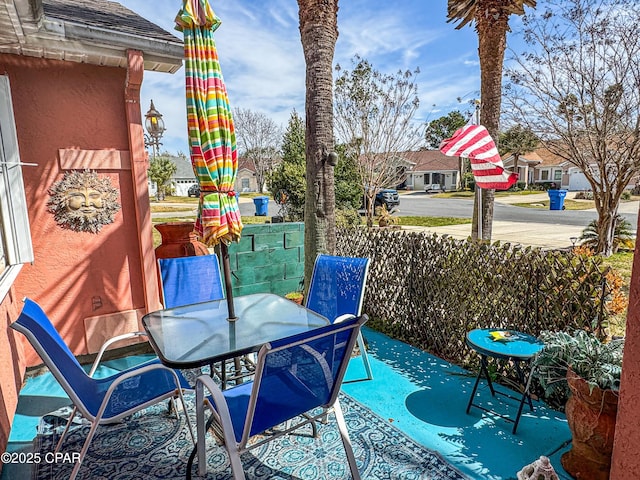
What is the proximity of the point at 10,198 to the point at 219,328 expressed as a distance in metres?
2.52

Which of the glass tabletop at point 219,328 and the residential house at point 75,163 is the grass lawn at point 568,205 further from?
the residential house at point 75,163

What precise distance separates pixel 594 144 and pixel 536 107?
1.48 metres

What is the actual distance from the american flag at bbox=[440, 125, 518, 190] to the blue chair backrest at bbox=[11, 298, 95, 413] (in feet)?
16.1

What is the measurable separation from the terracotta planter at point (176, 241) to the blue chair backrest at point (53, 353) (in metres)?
2.73

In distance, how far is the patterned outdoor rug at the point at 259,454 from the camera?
8.46 feet

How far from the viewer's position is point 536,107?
28.1 ft

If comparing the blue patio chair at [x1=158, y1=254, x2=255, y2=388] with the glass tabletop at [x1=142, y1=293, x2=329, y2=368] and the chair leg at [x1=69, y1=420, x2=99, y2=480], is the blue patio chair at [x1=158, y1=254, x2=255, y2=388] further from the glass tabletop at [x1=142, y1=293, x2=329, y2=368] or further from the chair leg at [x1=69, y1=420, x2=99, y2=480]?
the chair leg at [x1=69, y1=420, x2=99, y2=480]

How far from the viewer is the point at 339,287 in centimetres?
397

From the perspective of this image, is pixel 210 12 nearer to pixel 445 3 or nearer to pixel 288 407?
pixel 288 407

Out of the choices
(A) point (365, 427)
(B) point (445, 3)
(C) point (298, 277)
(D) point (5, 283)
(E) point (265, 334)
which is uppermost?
(B) point (445, 3)

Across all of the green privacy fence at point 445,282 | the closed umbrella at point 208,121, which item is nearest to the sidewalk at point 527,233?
the green privacy fence at point 445,282

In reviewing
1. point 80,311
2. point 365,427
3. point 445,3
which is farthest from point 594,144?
point 80,311

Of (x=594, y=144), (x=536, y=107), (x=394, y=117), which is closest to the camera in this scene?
(x=594, y=144)

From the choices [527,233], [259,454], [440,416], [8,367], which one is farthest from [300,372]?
[527,233]
